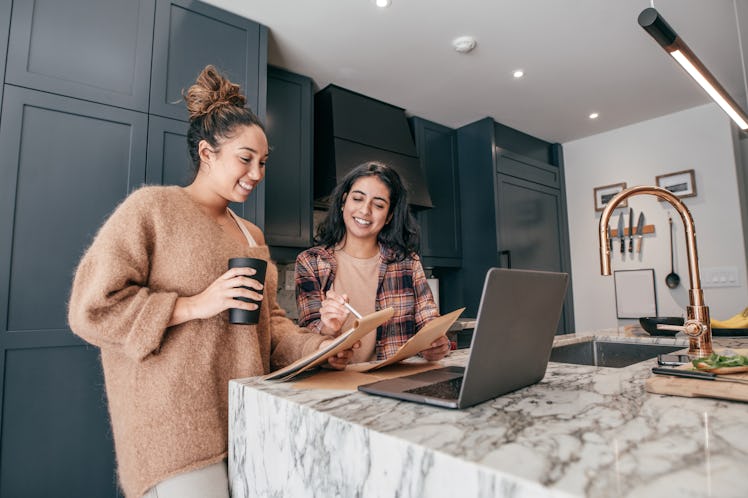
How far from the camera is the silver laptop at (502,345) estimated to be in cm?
53

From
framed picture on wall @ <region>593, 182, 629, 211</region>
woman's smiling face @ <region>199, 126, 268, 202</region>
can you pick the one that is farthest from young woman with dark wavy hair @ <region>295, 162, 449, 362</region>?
framed picture on wall @ <region>593, 182, 629, 211</region>

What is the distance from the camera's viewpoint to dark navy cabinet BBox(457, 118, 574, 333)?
11.6 feet

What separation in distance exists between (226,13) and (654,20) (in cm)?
185

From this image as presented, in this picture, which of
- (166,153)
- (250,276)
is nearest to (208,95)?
(250,276)

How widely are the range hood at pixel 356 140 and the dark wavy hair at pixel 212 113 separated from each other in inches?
66.1

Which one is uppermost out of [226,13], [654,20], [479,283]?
[226,13]

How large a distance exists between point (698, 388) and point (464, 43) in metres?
2.29

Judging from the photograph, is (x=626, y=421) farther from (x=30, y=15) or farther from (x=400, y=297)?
(x=30, y=15)

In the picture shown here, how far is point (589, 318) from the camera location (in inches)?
155

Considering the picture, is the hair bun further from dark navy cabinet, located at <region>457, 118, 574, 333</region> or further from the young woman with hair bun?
dark navy cabinet, located at <region>457, 118, 574, 333</region>

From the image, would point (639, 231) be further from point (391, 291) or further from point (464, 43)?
point (391, 291)

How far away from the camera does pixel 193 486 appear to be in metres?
0.74

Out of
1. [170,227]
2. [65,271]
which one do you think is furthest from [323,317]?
[65,271]

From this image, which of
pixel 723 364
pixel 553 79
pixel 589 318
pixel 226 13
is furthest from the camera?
pixel 589 318
